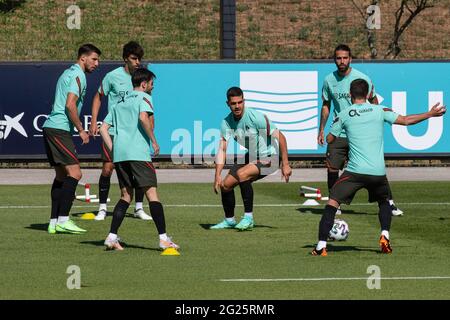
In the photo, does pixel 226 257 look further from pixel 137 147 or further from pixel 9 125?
pixel 9 125

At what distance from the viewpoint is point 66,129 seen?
48.9 feet

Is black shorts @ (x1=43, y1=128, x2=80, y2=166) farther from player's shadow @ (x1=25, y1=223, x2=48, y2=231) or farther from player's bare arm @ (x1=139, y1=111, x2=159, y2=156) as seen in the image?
player's bare arm @ (x1=139, y1=111, x2=159, y2=156)

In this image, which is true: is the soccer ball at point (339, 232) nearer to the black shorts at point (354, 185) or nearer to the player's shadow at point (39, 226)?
the black shorts at point (354, 185)

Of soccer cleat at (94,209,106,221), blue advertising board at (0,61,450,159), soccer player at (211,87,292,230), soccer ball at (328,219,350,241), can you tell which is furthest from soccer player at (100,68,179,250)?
blue advertising board at (0,61,450,159)

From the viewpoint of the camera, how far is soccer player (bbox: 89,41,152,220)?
15703mm

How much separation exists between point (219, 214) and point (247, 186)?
190 cm

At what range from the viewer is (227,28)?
25.9 meters

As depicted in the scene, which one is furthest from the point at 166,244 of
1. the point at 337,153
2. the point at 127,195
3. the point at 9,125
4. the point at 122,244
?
the point at 9,125

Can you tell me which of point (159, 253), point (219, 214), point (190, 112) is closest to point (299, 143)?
point (190, 112)

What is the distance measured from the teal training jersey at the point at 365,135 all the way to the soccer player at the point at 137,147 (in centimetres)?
211

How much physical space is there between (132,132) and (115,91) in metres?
3.13

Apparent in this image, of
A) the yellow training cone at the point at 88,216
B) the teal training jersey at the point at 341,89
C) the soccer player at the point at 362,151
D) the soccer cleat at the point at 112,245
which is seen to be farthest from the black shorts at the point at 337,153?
the soccer cleat at the point at 112,245

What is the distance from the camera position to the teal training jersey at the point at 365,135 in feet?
42.0
